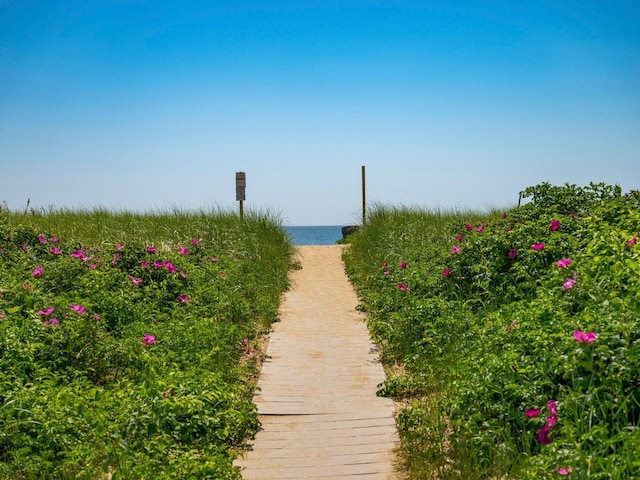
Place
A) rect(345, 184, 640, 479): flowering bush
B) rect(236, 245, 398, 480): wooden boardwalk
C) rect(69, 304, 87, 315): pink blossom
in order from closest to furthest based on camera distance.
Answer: rect(345, 184, 640, 479): flowering bush < rect(236, 245, 398, 480): wooden boardwalk < rect(69, 304, 87, 315): pink blossom

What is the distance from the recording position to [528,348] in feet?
13.5

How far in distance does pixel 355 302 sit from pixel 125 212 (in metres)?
8.22

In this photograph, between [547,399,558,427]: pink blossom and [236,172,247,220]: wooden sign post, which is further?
[236,172,247,220]: wooden sign post

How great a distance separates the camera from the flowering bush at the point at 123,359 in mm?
3539

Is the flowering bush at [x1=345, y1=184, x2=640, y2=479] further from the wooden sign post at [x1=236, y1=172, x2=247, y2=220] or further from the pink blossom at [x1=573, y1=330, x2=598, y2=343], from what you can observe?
the wooden sign post at [x1=236, y1=172, x2=247, y2=220]

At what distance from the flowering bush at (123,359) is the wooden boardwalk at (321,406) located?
26 cm

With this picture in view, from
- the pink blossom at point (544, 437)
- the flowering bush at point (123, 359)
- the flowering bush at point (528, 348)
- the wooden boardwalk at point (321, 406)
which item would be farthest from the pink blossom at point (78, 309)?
the pink blossom at point (544, 437)

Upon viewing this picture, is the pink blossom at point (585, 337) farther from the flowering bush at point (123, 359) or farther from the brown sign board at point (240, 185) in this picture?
the brown sign board at point (240, 185)

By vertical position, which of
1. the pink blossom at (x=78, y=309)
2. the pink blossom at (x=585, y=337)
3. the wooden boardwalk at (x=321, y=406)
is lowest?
the wooden boardwalk at (x=321, y=406)

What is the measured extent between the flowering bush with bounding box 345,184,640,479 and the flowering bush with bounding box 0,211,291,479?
1600 mm

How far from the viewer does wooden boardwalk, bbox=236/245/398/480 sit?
3896mm

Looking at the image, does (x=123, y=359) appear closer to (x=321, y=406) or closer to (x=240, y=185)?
(x=321, y=406)

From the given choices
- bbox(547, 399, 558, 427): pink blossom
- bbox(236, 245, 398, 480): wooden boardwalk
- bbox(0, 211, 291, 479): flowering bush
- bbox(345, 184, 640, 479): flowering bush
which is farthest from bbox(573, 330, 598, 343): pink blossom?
bbox(0, 211, 291, 479): flowering bush

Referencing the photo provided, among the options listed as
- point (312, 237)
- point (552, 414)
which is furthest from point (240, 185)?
point (312, 237)
